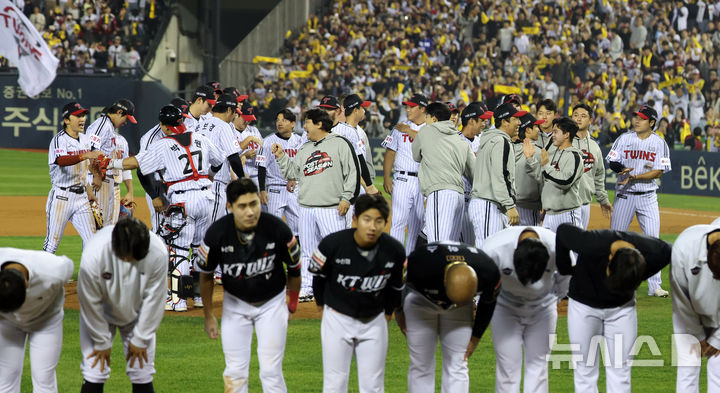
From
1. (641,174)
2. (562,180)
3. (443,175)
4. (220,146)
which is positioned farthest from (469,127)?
(220,146)

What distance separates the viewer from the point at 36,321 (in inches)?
238

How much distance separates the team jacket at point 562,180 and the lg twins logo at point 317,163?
2.51 metres

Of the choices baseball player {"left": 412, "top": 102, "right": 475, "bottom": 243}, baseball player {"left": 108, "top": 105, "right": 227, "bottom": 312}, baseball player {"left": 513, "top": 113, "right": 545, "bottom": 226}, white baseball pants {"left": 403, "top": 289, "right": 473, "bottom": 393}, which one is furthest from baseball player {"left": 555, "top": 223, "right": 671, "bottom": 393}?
baseball player {"left": 108, "top": 105, "right": 227, "bottom": 312}

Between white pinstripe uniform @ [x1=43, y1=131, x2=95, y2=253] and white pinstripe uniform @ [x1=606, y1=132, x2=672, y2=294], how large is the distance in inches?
251

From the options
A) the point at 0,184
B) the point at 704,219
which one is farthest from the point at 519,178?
the point at 0,184

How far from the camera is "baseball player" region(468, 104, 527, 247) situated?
1004 cm

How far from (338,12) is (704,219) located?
18662 mm

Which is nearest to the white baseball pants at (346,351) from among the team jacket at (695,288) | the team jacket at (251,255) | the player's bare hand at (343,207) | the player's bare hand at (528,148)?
the team jacket at (251,255)

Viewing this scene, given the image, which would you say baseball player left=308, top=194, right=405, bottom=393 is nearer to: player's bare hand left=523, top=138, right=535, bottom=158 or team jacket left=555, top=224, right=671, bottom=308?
team jacket left=555, top=224, right=671, bottom=308

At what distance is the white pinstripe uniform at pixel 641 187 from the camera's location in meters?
11.6

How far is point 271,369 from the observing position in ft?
A: 20.6

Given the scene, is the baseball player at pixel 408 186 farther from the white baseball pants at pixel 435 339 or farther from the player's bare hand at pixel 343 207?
the white baseball pants at pixel 435 339

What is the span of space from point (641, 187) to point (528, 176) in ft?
5.06

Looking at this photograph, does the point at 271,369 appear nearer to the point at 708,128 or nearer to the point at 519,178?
the point at 519,178
